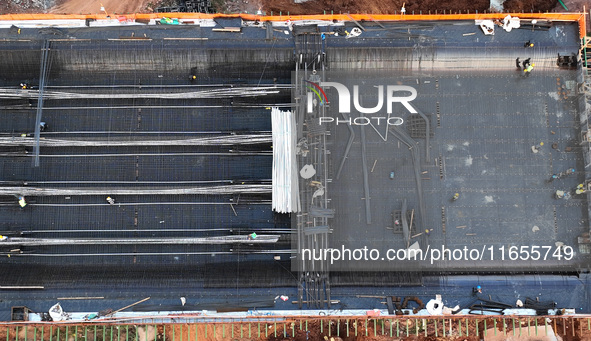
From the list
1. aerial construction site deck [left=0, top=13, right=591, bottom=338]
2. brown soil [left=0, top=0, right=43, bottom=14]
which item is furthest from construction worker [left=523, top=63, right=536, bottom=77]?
brown soil [left=0, top=0, right=43, bottom=14]

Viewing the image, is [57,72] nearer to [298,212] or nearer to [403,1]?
[298,212]

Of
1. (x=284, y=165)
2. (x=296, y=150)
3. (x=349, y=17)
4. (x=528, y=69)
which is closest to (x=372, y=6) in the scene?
(x=349, y=17)

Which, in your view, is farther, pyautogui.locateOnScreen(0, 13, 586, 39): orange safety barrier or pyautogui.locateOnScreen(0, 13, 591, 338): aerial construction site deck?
pyautogui.locateOnScreen(0, 13, 586, 39): orange safety barrier

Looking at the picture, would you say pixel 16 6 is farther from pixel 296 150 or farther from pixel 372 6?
pixel 372 6

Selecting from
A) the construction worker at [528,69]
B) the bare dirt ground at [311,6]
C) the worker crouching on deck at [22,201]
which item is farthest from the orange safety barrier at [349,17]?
the worker crouching on deck at [22,201]

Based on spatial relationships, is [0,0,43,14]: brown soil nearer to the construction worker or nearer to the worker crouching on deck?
the worker crouching on deck

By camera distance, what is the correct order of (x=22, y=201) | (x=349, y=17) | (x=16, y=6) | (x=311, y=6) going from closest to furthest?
(x=22, y=201)
(x=349, y=17)
(x=16, y=6)
(x=311, y=6)

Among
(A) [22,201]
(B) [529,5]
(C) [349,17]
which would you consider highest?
(B) [529,5]

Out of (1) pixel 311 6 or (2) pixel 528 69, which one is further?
(1) pixel 311 6

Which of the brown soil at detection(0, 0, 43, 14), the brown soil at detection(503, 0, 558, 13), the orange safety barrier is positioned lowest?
the orange safety barrier
